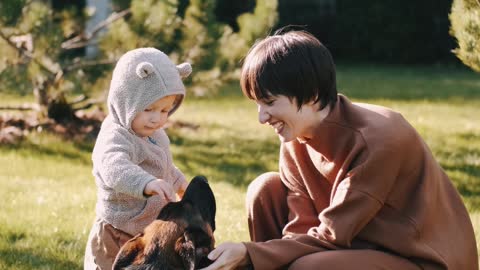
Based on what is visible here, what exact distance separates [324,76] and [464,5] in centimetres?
207

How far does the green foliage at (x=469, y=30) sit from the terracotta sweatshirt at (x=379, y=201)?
1.60 m

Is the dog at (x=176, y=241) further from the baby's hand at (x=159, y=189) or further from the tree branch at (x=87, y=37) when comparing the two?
the tree branch at (x=87, y=37)

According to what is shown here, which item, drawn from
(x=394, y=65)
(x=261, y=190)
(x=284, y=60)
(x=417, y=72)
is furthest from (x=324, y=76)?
(x=394, y=65)

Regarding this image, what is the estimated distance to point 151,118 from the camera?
3979 millimetres

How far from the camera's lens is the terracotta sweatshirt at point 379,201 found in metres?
3.53

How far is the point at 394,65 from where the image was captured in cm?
1720

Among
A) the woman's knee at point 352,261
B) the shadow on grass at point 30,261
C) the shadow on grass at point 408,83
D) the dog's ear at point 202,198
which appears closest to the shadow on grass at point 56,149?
the shadow on grass at point 30,261

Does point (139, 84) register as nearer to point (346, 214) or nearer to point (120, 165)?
point (120, 165)

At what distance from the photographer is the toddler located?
3924 mm

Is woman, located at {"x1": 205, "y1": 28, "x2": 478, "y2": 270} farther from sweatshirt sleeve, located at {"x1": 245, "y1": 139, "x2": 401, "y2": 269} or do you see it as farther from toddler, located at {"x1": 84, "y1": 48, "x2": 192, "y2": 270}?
toddler, located at {"x1": 84, "y1": 48, "x2": 192, "y2": 270}

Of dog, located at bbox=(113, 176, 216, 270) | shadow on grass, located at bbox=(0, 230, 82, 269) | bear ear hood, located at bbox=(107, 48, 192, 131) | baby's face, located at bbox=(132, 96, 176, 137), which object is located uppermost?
bear ear hood, located at bbox=(107, 48, 192, 131)

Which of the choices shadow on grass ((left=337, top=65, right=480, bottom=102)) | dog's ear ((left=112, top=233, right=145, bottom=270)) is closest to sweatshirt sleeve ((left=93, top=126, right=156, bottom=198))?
dog's ear ((left=112, top=233, right=145, bottom=270))

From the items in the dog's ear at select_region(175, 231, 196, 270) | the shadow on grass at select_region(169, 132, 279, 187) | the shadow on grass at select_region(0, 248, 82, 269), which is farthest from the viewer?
the shadow on grass at select_region(169, 132, 279, 187)

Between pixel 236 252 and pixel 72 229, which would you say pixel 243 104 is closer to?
pixel 72 229
